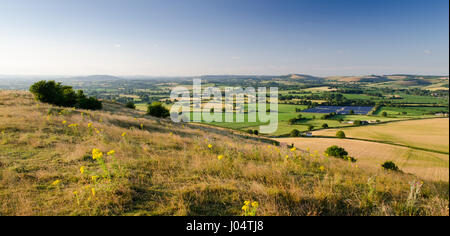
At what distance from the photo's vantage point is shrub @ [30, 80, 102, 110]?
17297 millimetres

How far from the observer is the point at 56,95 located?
18203 millimetres

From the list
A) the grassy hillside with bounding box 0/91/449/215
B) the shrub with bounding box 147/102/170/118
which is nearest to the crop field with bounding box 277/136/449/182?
the grassy hillside with bounding box 0/91/449/215

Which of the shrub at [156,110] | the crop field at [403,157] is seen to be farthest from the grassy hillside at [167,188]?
→ the shrub at [156,110]

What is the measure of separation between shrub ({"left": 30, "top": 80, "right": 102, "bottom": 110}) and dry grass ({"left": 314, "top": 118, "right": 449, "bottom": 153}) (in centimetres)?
4486

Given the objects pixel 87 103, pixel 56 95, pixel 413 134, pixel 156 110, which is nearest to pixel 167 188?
pixel 56 95

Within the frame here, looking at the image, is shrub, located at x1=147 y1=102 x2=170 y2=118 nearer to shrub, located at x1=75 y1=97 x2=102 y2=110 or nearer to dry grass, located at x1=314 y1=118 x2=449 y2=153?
shrub, located at x1=75 y1=97 x2=102 y2=110

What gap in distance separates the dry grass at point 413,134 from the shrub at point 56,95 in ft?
147

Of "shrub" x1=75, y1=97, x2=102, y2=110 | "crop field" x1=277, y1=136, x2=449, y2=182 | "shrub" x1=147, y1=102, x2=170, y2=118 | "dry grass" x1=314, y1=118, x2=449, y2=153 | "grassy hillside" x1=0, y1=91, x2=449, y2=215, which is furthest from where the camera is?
"dry grass" x1=314, y1=118, x2=449, y2=153

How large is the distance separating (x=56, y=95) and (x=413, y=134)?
58525mm

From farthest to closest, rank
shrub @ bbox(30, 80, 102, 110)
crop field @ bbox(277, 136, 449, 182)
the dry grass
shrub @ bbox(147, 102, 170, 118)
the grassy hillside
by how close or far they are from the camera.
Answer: the dry grass
shrub @ bbox(147, 102, 170, 118)
crop field @ bbox(277, 136, 449, 182)
shrub @ bbox(30, 80, 102, 110)
the grassy hillside

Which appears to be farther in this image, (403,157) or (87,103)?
(403,157)

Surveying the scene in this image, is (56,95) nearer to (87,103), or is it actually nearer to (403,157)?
(87,103)
